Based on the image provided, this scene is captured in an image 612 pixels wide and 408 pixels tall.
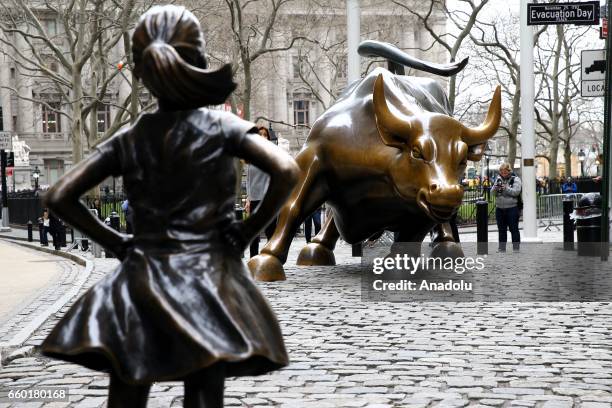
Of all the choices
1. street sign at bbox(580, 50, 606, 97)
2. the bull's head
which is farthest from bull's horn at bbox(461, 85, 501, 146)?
street sign at bbox(580, 50, 606, 97)

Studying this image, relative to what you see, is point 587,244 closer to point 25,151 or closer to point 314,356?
point 314,356

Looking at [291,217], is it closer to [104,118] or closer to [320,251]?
[320,251]

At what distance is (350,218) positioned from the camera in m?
11.4

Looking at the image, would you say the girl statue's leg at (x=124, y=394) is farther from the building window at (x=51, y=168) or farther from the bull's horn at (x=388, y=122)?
the building window at (x=51, y=168)

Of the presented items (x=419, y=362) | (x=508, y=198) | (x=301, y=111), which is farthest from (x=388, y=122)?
(x=301, y=111)

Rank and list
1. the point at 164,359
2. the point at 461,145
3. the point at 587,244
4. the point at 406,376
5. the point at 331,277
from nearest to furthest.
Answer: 1. the point at 164,359
2. the point at 406,376
3. the point at 461,145
4. the point at 331,277
5. the point at 587,244

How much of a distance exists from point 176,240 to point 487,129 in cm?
694

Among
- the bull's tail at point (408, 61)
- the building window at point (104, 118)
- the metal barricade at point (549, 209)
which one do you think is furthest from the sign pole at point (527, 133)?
the building window at point (104, 118)

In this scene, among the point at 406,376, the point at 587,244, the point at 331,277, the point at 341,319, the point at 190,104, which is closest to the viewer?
the point at 190,104

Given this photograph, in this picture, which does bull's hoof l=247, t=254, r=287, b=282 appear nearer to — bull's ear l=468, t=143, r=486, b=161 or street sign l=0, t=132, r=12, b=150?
bull's ear l=468, t=143, r=486, b=161

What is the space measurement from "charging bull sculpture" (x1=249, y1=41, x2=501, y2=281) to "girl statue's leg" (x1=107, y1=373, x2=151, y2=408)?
6.03 m

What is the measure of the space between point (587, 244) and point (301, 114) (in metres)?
61.8

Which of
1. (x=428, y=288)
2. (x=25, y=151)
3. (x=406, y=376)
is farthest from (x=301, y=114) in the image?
(x=406, y=376)

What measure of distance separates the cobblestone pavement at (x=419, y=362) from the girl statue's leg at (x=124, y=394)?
1.91 metres
